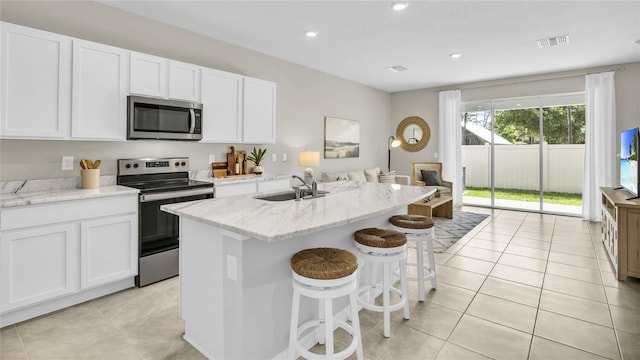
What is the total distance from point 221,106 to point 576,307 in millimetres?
3886

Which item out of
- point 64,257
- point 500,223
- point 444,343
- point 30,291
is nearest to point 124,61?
point 64,257

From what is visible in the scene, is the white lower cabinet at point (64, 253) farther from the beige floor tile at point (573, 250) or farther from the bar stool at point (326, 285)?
the beige floor tile at point (573, 250)

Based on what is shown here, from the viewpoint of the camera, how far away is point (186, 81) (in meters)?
3.46

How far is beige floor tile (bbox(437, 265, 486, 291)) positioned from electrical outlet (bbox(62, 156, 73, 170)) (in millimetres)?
3554

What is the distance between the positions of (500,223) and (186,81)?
5.14 metres

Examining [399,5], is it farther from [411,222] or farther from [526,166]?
[526,166]

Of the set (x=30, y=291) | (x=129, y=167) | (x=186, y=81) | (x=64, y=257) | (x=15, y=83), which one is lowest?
(x=30, y=291)

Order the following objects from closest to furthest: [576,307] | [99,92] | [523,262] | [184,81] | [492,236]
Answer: [576,307] → [99,92] → [184,81] → [523,262] → [492,236]

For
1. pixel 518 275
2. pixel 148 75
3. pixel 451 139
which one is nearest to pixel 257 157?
pixel 148 75

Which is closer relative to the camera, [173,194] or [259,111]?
[173,194]

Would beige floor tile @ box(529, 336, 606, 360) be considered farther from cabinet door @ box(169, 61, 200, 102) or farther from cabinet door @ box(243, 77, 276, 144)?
cabinet door @ box(169, 61, 200, 102)

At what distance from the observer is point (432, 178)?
645 cm

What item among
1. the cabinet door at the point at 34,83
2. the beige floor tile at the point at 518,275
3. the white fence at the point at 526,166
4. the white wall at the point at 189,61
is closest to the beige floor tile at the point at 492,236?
the beige floor tile at the point at 518,275

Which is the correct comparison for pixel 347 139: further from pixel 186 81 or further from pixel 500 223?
pixel 186 81
